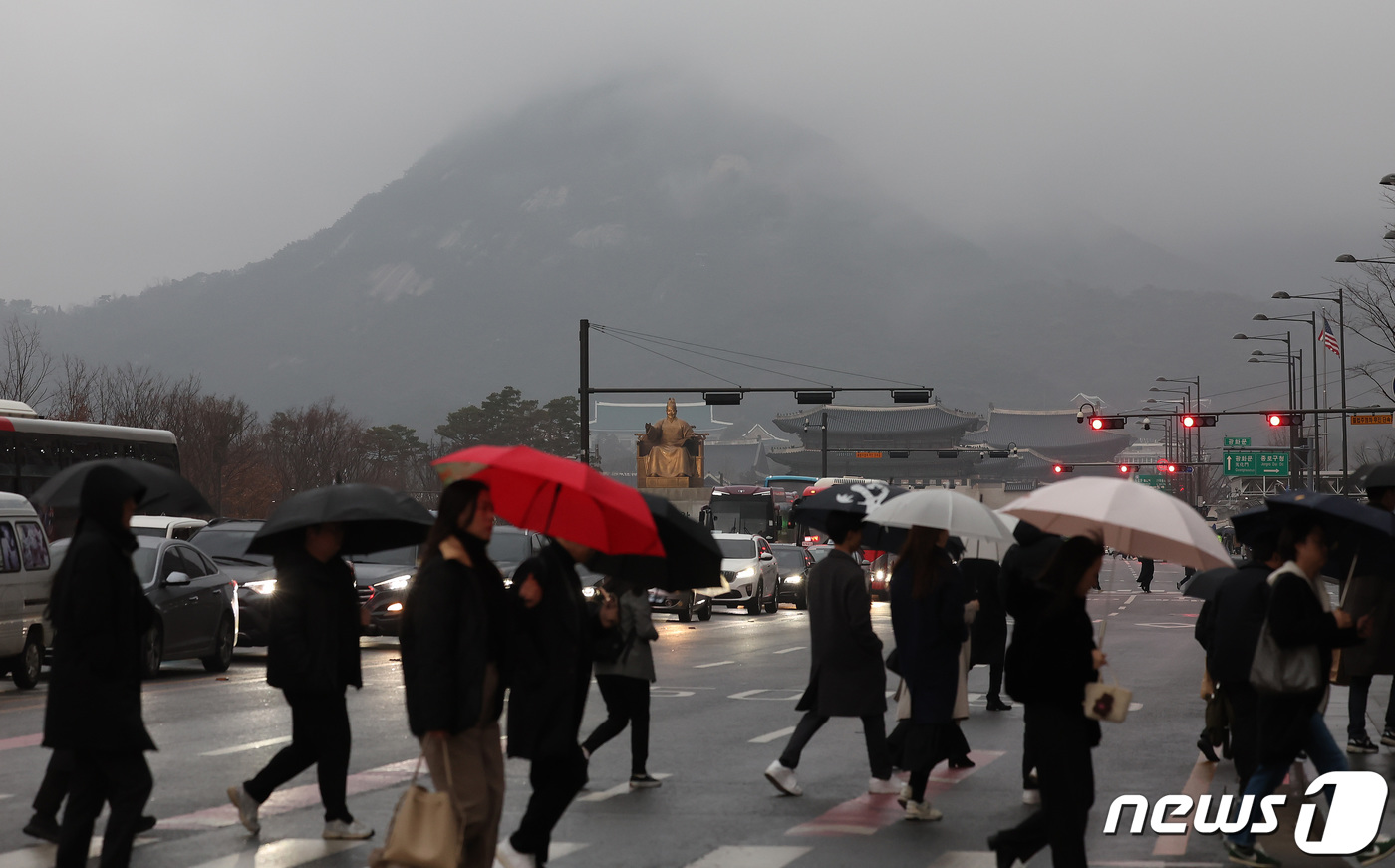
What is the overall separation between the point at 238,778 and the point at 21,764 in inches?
68.7

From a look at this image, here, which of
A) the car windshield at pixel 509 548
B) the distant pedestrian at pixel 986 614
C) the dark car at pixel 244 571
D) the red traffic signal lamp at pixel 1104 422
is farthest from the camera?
the red traffic signal lamp at pixel 1104 422

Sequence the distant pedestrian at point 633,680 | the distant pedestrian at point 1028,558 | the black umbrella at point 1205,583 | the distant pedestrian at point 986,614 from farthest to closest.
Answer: the distant pedestrian at point 986,614, the black umbrella at point 1205,583, the distant pedestrian at point 633,680, the distant pedestrian at point 1028,558

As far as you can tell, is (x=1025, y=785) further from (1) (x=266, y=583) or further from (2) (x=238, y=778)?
(1) (x=266, y=583)

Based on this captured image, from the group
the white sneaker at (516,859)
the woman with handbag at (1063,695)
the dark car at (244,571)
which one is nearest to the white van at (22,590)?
the dark car at (244,571)

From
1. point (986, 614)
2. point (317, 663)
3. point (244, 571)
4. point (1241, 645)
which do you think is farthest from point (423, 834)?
point (244, 571)

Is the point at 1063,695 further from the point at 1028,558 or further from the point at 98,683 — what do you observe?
the point at 1028,558

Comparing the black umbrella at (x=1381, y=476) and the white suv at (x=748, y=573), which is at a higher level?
the black umbrella at (x=1381, y=476)

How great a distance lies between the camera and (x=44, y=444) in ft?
88.0

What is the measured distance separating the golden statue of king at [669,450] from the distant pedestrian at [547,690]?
7491 centimetres

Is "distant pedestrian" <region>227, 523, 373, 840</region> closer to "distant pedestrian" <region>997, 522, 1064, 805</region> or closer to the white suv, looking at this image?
"distant pedestrian" <region>997, 522, 1064, 805</region>

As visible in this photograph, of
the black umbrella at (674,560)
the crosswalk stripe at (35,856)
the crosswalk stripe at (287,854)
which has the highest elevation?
the black umbrella at (674,560)

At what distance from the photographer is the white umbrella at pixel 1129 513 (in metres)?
7.51

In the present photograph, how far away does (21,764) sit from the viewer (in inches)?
458

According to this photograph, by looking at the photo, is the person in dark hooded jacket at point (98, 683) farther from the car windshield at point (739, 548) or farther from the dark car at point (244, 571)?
the car windshield at point (739, 548)
